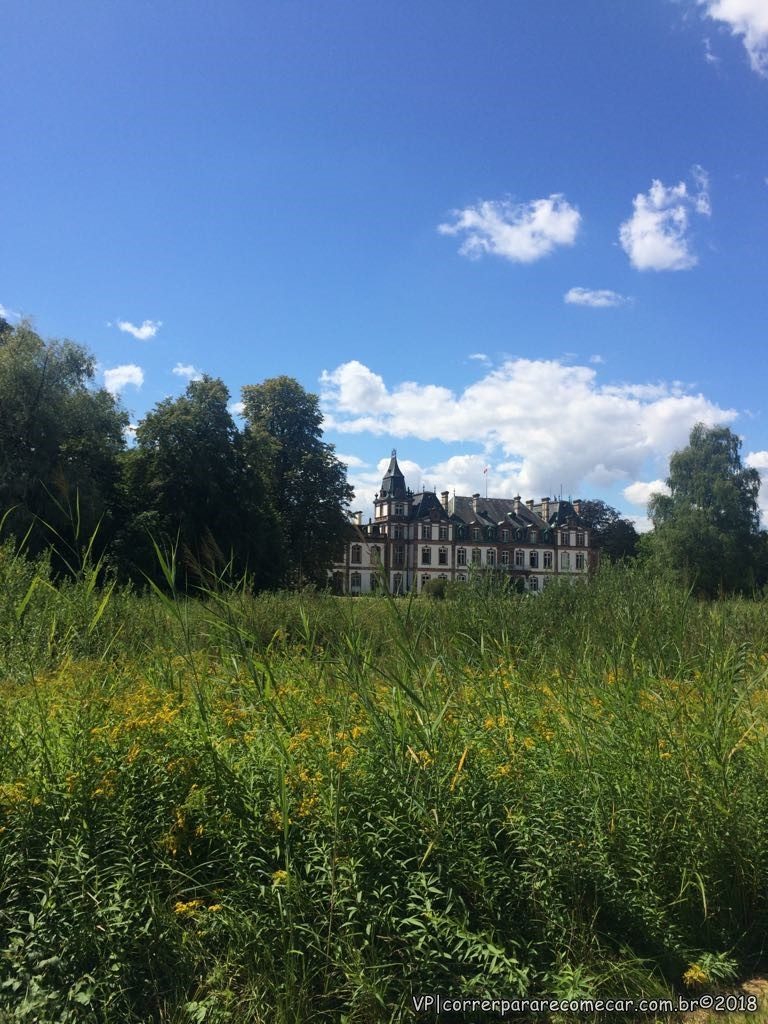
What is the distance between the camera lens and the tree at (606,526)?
86975 millimetres

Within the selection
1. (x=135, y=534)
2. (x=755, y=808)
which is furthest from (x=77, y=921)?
(x=135, y=534)

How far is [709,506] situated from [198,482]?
34045 mm

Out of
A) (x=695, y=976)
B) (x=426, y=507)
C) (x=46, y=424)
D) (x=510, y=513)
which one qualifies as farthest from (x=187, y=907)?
(x=510, y=513)

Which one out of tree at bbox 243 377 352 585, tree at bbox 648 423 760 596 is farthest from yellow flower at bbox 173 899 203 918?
tree at bbox 648 423 760 596

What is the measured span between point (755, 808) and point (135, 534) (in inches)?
1370

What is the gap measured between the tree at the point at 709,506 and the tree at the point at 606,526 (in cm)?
3078

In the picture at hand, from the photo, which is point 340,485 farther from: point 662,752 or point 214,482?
point 662,752

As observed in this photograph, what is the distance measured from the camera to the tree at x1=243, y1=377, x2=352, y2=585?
4753 cm

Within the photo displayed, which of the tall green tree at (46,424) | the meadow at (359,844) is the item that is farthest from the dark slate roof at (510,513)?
the meadow at (359,844)

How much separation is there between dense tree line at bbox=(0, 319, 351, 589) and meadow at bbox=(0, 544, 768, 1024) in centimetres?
2435

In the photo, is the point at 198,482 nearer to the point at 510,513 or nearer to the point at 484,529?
the point at 484,529

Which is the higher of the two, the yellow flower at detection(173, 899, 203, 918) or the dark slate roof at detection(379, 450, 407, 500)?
the dark slate roof at detection(379, 450, 407, 500)

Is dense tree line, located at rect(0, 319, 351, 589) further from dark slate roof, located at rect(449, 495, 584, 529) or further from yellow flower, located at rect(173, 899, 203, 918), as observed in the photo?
dark slate roof, located at rect(449, 495, 584, 529)

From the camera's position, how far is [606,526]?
300 feet
